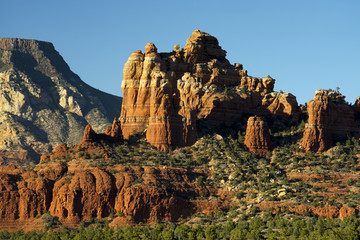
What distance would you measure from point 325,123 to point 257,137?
11.3m

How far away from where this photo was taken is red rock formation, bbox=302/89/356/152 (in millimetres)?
175000

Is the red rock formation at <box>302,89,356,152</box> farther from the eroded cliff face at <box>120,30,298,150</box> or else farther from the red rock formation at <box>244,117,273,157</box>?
the eroded cliff face at <box>120,30,298,150</box>

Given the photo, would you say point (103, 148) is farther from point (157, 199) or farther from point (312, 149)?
point (312, 149)

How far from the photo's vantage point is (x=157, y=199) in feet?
523

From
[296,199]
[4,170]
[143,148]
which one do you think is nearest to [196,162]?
[143,148]

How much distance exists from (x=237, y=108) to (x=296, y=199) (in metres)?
29.9

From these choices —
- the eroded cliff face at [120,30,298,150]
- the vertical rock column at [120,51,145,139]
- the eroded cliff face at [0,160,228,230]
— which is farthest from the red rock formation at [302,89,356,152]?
the vertical rock column at [120,51,145,139]

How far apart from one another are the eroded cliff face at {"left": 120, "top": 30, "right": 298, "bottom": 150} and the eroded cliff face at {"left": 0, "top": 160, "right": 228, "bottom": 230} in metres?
11.3

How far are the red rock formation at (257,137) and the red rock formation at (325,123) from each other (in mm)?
6123

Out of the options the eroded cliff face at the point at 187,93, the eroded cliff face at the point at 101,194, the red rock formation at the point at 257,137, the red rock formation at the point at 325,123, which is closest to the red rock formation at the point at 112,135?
the eroded cliff face at the point at 187,93

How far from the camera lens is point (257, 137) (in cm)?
17600

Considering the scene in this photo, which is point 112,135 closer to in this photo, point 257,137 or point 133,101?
point 133,101

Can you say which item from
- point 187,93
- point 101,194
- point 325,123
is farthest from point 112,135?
point 325,123

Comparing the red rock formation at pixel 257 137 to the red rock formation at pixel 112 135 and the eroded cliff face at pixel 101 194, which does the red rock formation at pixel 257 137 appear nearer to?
the eroded cliff face at pixel 101 194
